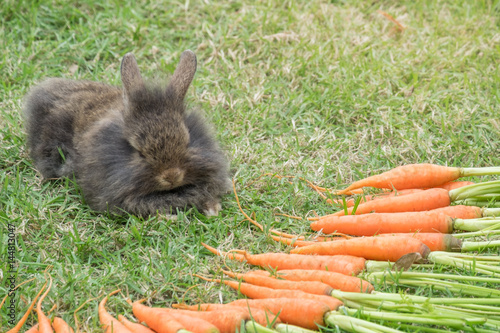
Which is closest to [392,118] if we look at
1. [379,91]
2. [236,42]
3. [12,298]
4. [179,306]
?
[379,91]

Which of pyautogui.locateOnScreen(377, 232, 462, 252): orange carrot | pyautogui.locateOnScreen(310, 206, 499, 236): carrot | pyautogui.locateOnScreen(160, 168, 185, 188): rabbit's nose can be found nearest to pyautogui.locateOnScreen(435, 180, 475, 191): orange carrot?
pyautogui.locateOnScreen(310, 206, 499, 236): carrot

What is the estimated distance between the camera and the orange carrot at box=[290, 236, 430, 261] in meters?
3.40

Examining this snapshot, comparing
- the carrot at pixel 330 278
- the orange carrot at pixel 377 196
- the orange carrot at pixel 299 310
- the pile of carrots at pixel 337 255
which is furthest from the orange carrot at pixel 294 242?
the orange carrot at pixel 299 310

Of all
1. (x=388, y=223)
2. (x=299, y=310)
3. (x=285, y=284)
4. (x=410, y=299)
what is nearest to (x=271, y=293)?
(x=285, y=284)

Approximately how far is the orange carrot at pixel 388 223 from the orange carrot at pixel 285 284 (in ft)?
2.26

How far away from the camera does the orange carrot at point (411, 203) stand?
393cm

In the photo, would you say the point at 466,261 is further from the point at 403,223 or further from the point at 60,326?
the point at 60,326

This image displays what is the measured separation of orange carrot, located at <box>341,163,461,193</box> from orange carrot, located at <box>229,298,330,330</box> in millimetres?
1458

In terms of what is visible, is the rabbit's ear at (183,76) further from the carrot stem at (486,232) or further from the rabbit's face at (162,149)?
the carrot stem at (486,232)

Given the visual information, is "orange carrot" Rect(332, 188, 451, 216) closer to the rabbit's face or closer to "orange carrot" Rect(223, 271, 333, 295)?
"orange carrot" Rect(223, 271, 333, 295)

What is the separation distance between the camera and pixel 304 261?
11.4ft

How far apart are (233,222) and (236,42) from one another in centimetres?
259

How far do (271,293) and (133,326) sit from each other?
78 cm

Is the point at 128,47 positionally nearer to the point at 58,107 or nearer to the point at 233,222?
the point at 58,107
